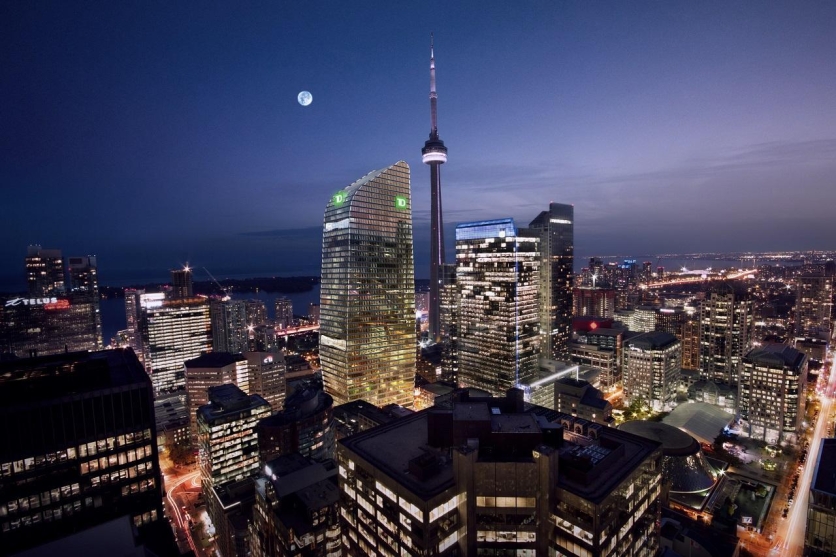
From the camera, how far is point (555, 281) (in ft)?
548

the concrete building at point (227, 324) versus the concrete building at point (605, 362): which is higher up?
the concrete building at point (227, 324)

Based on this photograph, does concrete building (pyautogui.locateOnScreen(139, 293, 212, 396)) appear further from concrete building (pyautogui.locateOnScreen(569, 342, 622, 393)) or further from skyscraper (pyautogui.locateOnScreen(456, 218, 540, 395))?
concrete building (pyautogui.locateOnScreen(569, 342, 622, 393))

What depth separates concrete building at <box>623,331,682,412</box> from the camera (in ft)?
411

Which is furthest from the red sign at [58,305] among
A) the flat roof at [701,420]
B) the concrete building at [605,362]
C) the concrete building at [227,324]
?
the flat roof at [701,420]

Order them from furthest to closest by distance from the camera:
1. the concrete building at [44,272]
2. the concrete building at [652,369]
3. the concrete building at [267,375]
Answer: the concrete building at [44,272] < the concrete building at [267,375] < the concrete building at [652,369]

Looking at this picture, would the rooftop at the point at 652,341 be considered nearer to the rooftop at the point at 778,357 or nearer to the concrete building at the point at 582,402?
the rooftop at the point at 778,357

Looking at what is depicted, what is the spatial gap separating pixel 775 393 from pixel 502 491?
106891 millimetres

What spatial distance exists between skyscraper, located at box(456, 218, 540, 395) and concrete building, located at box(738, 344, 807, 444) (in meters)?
56.0

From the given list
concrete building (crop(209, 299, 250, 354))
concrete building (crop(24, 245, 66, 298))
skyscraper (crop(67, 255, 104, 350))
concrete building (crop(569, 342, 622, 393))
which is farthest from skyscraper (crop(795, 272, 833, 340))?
concrete building (crop(24, 245, 66, 298))

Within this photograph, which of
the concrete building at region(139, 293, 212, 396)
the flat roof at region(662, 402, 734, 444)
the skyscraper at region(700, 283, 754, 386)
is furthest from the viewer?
the concrete building at region(139, 293, 212, 396)

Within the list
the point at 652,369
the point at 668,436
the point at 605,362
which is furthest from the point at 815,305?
the point at 668,436

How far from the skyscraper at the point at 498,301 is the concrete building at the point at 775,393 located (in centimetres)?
5602

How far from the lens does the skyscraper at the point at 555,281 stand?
164875mm

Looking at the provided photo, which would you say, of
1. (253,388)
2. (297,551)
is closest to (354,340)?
(253,388)
